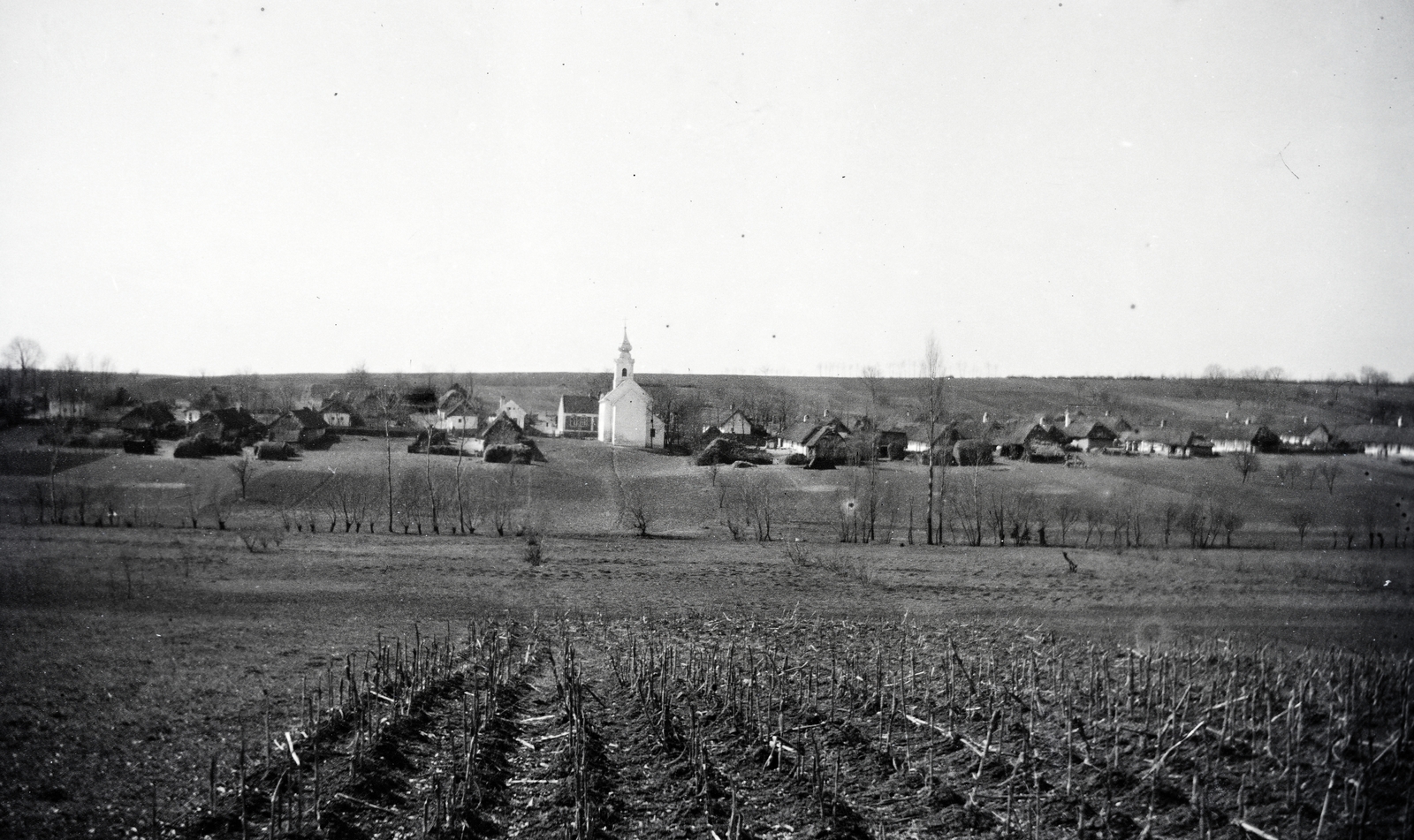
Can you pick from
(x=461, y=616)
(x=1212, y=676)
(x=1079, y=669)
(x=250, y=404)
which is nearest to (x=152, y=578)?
(x=461, y=616)

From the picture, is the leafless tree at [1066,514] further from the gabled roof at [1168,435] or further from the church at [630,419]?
the church at [630,419]

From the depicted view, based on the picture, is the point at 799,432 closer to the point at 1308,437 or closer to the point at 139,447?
the point at 1308,437

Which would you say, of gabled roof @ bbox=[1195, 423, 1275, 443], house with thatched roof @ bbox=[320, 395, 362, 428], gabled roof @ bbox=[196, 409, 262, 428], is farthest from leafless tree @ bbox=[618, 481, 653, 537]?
house with thatched roof @ bbox=[320, 395, 362, 428]

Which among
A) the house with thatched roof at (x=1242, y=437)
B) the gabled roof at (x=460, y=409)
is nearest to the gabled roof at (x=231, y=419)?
the gabled roof at (x=460, y=409)

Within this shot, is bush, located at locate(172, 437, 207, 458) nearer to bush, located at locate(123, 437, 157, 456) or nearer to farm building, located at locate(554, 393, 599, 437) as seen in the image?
bush, located at locate(123, 437, 157, 456)

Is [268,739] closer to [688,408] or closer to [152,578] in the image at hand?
[152,578]

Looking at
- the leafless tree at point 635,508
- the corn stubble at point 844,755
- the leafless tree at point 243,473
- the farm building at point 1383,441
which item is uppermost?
the farm building at point 1383,441
